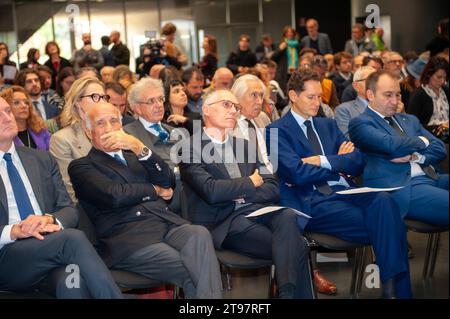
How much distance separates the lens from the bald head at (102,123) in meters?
3.48

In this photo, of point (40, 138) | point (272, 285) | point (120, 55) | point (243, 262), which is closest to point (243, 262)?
point (243, 262)

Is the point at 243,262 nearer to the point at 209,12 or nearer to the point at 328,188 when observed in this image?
the point at 328,188

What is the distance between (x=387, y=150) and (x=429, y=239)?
716 mm

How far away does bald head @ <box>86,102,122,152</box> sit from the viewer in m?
3.48

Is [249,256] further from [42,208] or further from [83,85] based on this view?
[83,85]

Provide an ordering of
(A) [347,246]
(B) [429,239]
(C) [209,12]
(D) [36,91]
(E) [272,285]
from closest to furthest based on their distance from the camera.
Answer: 1. (E) [272,285]
2. (A) [347,246]
3. (B) [429,239]
4. (D) [36,91]
5. (C) [209,12]

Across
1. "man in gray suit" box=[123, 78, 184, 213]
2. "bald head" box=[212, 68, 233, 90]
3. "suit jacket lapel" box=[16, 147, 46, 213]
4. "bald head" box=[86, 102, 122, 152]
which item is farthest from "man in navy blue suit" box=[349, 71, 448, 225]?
"bald head" box=[212, 68, 233, 90]

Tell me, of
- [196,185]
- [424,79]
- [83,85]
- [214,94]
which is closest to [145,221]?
[196,185]

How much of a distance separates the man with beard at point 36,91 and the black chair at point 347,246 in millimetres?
3196

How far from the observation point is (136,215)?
3432mm

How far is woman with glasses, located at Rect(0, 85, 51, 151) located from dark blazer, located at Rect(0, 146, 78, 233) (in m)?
1.23

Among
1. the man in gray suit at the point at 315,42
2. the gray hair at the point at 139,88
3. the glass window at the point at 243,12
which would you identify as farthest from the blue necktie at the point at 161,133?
the glass window at the point at 243,12
